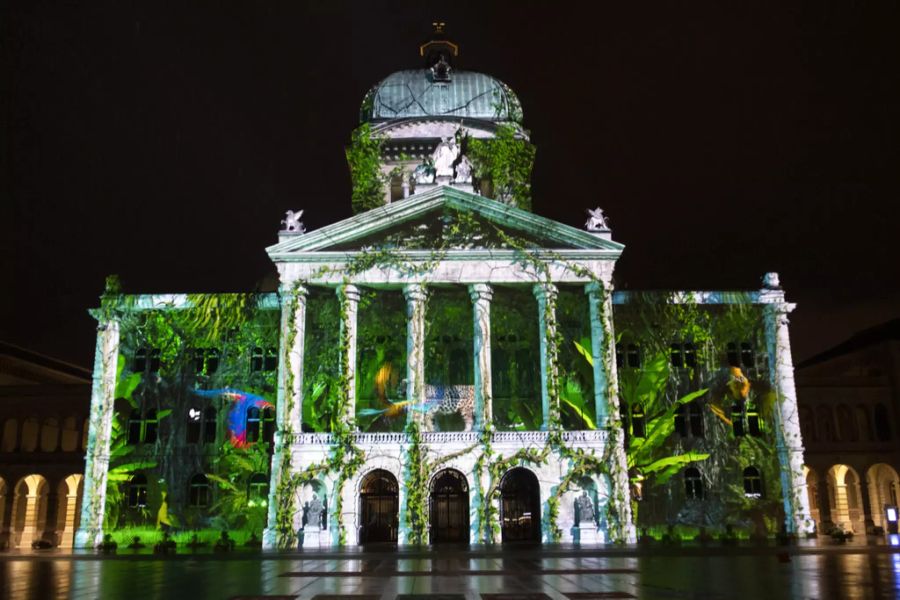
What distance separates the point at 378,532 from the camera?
142 ft

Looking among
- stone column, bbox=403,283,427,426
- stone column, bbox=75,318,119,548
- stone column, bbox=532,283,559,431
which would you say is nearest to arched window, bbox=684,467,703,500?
stone column, bbox=532,283,559,431

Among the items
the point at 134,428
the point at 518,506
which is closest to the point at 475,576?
the point at 518,506

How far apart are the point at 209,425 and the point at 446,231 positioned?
18.1m

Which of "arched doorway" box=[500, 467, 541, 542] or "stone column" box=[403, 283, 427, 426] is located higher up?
"stone column" box=[403, 283, 427, 426]

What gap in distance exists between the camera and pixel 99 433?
47.6 m

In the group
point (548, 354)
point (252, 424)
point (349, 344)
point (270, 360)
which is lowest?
point (252, 424)

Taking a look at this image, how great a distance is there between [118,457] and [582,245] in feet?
94.1

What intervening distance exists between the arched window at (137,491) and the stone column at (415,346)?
17.0m

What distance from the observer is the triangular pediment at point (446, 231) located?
44594 millimetres

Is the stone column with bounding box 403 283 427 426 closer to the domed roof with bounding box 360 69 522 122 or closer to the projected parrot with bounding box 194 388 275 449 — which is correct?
the projected parrot with bounding box 194 388 275 449

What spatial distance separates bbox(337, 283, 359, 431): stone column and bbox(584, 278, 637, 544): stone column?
1238cm

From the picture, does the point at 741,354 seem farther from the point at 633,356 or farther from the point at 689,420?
the point at 633,356

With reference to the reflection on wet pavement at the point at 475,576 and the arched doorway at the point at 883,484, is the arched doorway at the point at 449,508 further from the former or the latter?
the arched doorway at the point at 883,484

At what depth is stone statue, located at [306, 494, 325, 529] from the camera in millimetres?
41031
